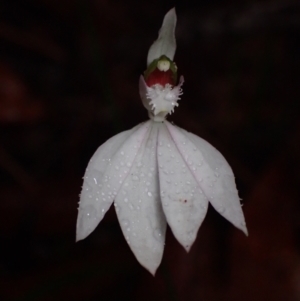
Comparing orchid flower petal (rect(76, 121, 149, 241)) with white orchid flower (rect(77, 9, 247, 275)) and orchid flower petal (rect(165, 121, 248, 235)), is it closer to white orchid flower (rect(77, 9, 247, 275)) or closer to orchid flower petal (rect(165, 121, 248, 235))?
white orchid flower (rect(77, 9, 247, 275))

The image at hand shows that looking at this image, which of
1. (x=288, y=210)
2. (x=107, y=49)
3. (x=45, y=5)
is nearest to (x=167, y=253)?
(x=288, y=210)

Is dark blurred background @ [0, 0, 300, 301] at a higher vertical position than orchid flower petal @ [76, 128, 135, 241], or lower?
higher

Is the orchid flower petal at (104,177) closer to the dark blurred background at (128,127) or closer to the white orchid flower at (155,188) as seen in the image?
the white orchid flower at (155,188)

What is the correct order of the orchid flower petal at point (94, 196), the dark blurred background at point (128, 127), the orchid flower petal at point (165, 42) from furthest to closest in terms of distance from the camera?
1. the dark blurred background at point (128, 127)
2. the orchid flower petal at point (165, 42)
3. the orchid flower petal at point (94, 196)

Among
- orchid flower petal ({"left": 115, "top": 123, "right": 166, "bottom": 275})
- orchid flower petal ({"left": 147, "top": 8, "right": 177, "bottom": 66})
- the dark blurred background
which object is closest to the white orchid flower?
orchid flower petal ({"left": 115, "top": 123, "right": 166, "bottom": 275})

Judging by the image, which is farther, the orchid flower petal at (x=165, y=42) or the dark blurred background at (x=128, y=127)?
the dark blurred background at (x=128, y=127)

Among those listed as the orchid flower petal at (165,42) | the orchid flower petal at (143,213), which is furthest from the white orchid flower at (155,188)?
the orchid flower petal at (165,42)
